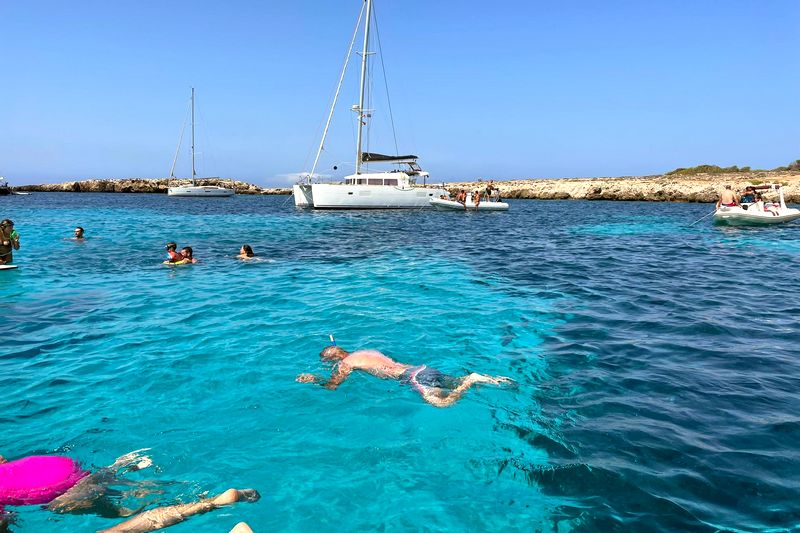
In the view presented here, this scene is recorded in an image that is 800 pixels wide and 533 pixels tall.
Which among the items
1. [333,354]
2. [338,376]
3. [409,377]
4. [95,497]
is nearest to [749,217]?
[409,377]

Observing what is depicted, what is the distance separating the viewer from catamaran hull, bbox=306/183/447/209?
3812cm

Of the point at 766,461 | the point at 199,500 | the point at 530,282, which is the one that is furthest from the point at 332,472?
the point at 530,282

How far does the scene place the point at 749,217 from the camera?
Result: 25188 millimetres

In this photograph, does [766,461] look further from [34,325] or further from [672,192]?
[672,192]

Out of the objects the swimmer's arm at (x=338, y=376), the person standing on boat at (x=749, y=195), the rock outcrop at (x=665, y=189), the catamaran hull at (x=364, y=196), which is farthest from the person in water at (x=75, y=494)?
the rock outcrop at (x=665, y=189)

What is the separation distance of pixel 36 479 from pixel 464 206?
1527 inches

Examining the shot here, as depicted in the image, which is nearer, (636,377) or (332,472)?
(332,472)

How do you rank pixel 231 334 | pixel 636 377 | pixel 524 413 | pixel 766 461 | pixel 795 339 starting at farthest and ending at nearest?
pixel 231 334
pixel 795 339
pixel 636 377
pixel 524 413
pixel 766 461

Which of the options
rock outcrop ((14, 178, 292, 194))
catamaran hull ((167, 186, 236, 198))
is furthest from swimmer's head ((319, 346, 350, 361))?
rock outcrop ((14, 178, 292, 194))

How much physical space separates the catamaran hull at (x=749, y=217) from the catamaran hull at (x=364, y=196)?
72.3 ft

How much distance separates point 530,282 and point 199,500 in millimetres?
10212

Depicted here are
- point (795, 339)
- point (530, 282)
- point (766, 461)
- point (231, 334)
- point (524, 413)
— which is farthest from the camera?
point (530, 282)

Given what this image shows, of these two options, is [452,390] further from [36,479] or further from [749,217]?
[749,217]

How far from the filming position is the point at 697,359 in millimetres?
6652
